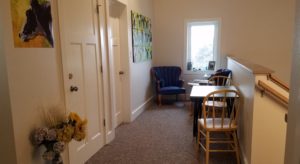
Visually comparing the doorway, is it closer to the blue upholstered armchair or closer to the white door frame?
the white door frame

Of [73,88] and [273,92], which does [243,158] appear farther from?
[73,88]

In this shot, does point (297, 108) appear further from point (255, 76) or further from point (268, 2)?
point (268, 2)

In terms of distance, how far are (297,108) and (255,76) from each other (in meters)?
1.19

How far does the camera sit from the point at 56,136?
71.9 inches

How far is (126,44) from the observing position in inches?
160

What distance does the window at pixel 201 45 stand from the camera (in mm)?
5895

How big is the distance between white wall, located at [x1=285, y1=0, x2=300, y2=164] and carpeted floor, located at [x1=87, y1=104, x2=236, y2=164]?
5.94 feet

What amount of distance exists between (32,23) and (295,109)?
5.95 feet

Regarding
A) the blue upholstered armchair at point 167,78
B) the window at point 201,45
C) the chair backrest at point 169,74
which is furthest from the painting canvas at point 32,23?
the window at point 201,45

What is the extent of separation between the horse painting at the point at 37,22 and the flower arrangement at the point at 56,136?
0.71 metres

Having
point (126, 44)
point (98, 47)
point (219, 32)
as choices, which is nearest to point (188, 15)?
point (219, 32)

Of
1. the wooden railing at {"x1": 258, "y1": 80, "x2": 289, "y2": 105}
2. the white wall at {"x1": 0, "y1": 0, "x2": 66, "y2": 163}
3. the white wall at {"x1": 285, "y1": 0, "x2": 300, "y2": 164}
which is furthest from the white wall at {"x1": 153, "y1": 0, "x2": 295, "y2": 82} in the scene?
the white wall at {"x1": 285, "y1": 0, "x2": 300, "y2": 164}

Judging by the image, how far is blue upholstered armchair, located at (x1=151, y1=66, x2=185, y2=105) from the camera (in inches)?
216

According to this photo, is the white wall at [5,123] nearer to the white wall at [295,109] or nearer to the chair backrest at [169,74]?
the white wall at [295,109]
